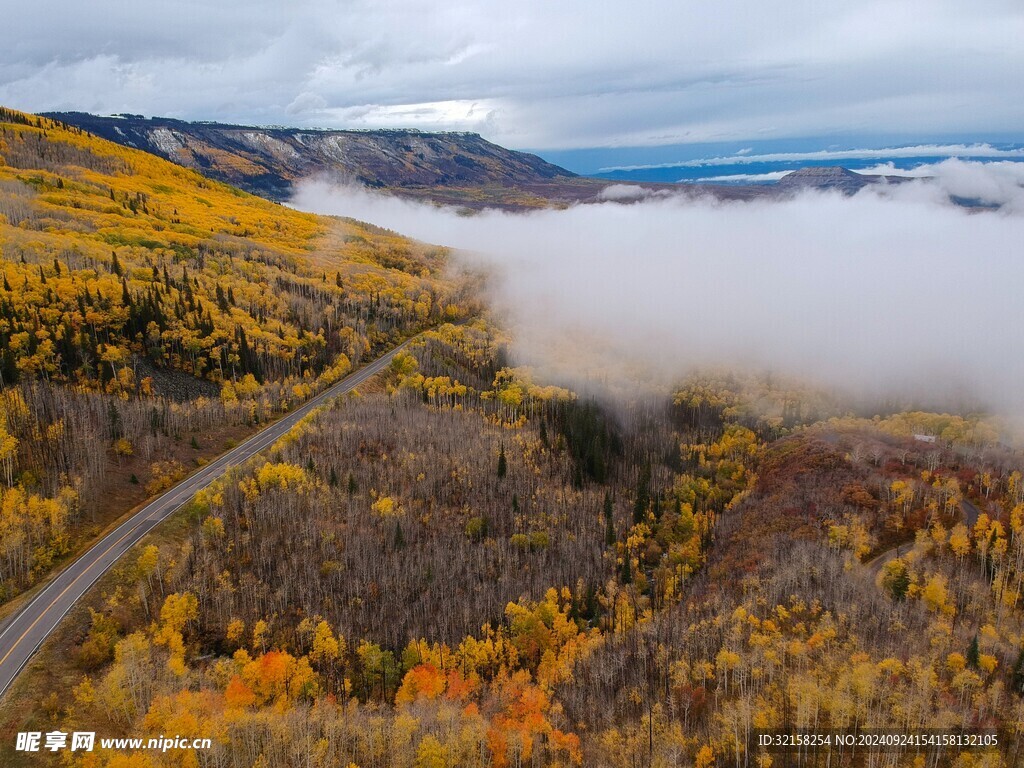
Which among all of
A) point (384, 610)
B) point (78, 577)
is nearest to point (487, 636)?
point (384, 610)

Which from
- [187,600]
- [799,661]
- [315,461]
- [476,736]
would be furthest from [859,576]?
[187,600]

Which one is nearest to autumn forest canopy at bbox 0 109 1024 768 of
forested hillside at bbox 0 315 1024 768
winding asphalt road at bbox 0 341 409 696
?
forested hillside at bbox 0 315 1024 768

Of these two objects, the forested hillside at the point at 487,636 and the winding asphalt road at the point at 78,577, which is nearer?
the winding asphalt road at the point at 78,577

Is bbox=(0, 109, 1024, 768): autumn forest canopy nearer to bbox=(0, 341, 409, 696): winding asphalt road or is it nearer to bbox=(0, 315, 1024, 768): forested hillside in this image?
bbox=(0, 315, 1024, 768): forested hillside

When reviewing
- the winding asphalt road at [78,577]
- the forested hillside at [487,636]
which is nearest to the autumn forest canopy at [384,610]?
the forested hillside at [487,636]

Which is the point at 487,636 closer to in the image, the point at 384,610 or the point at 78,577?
the point at 384,610

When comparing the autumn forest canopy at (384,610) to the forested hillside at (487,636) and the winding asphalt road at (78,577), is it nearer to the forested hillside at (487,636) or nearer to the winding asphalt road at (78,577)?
the forested hillside at (487,636)
